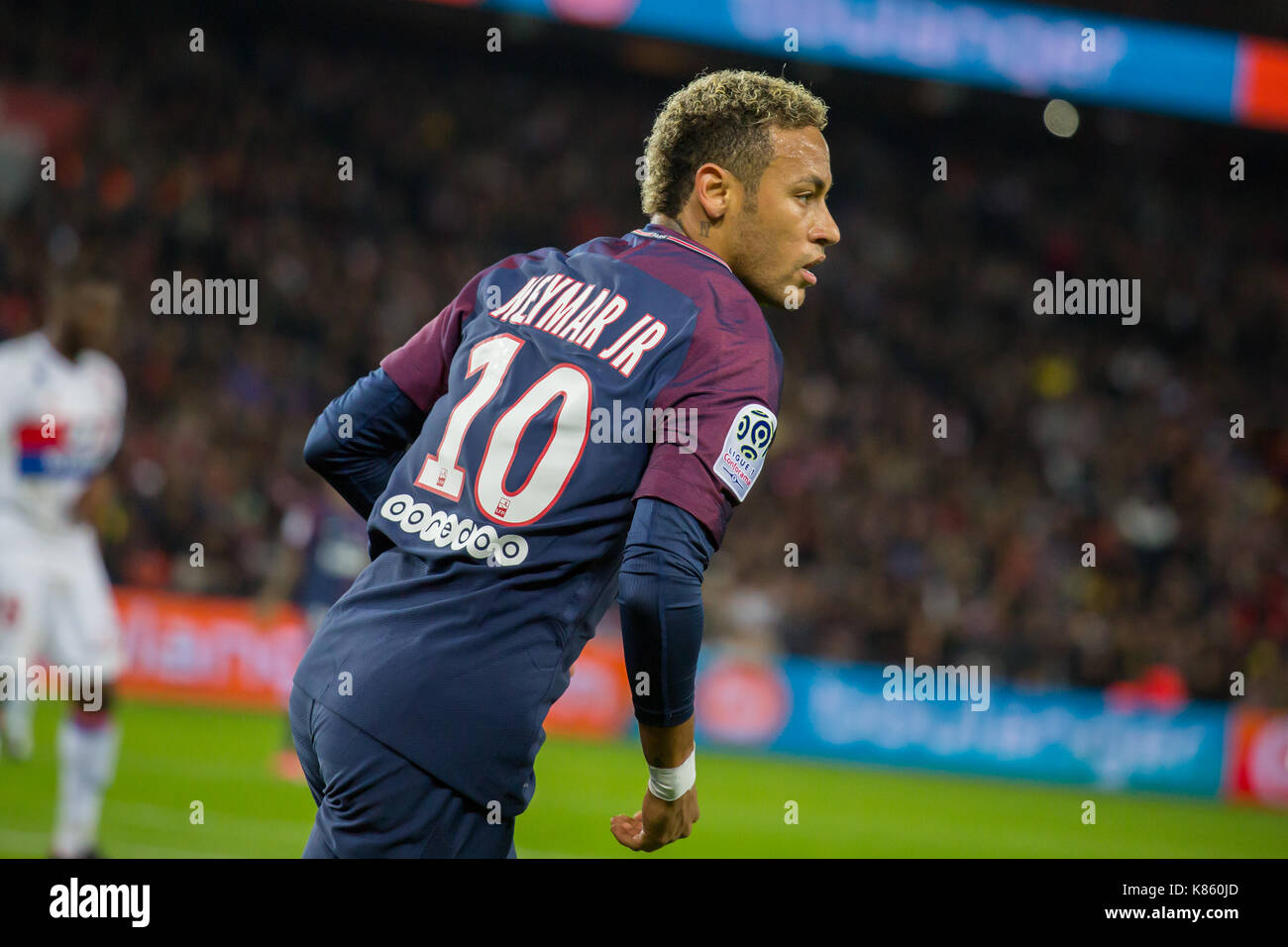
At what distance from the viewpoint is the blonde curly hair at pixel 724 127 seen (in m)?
3.01

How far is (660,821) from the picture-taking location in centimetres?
276

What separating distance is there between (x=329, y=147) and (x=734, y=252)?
16.7 metres

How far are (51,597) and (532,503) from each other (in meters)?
5.64

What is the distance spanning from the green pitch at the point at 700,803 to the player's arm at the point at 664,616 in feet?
16.1

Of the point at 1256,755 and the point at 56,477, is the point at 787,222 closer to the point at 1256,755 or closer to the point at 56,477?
the point at 56,477

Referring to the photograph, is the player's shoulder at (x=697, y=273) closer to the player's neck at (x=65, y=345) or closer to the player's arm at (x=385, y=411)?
the player's arm at (x=385, y=411)

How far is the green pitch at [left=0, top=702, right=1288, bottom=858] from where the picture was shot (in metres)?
8.02

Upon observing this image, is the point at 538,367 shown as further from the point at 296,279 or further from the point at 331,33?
the point at 331,33
